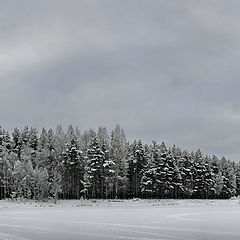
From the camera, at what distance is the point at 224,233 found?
2236 centimetres

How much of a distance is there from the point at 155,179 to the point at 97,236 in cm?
7133

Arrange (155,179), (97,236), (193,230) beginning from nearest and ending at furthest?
(97,236)
(193,230)
(155,179)

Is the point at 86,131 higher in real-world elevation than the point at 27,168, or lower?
higher

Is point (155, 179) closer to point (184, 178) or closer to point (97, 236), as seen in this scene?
point (184, 178)

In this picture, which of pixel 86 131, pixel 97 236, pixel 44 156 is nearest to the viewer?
pixel 97 236

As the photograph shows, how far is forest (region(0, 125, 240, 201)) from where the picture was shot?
259ft

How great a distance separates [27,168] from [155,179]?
28.4 m

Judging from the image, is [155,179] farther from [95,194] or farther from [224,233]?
[224,233]

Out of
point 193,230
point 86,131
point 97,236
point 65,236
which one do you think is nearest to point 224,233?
point 193,230

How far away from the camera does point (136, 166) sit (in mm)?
96625

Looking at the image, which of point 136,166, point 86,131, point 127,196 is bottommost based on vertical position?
point 127,196

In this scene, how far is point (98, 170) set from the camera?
282 feet

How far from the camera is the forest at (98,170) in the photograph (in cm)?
7900

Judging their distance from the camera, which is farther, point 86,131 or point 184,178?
point 86,131
